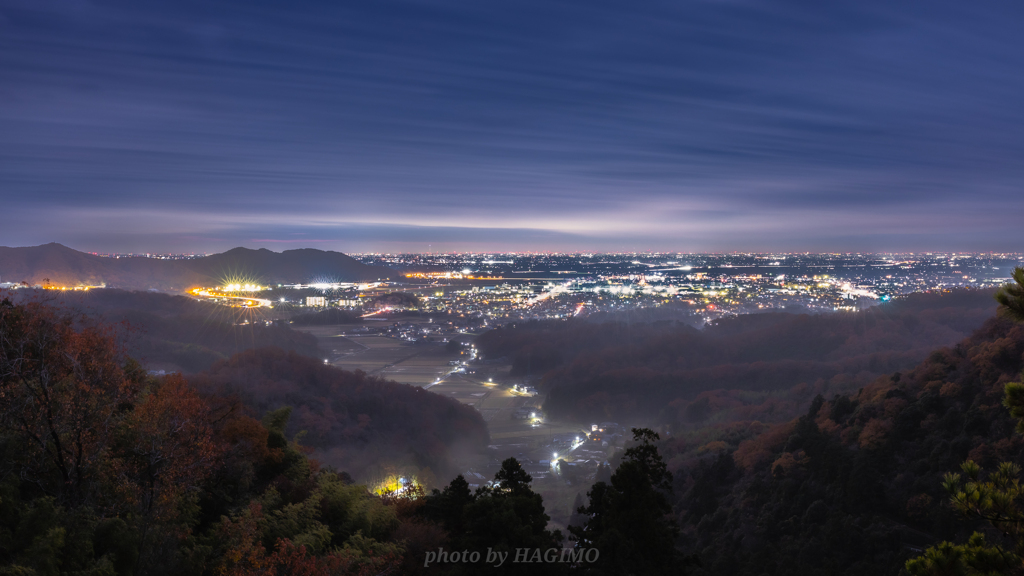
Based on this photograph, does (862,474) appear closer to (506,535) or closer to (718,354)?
(506,535)

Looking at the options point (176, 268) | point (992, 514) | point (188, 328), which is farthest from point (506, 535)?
point (176, 268)

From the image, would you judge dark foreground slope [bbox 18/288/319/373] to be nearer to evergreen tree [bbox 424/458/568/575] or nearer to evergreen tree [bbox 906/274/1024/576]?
evergreen tree [bbox 424/458/568/575]

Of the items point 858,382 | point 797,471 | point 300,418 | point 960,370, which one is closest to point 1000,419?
point 960,370

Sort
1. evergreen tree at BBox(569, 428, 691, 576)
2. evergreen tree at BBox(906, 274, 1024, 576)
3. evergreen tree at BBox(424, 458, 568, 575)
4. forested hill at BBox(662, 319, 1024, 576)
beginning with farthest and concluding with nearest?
forested hill at BBox(662, 319, 1024, 576) → evergreen tree at BBox(569, 428, 691, 576) → evergreen tree at BBox(424, 458, 568, 575) → evergreen tree at BBox(906, 274, 1024, 576)

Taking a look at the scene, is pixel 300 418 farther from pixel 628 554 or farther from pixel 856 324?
pixel 856 324

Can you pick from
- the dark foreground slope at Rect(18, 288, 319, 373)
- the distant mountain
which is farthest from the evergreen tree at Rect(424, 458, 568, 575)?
the distant mountain

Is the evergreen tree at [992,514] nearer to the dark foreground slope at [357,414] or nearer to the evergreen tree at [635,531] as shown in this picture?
the evergreen tree at [635,531]
